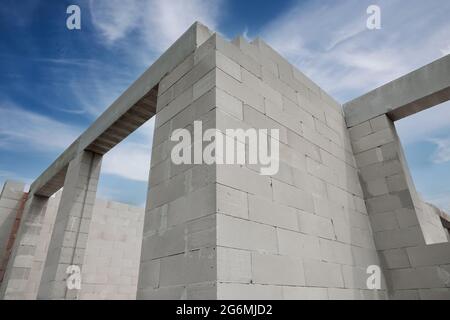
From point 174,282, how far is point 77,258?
446cm

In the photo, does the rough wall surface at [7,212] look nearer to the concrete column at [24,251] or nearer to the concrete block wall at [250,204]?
the concrete column at [24,251]

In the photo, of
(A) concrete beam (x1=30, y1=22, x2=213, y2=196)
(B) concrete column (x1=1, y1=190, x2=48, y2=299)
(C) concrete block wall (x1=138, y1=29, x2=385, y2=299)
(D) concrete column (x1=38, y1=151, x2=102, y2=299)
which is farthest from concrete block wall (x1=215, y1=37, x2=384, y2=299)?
(B) concrete column (x1=1, y1=190, x2=48, y2=299)

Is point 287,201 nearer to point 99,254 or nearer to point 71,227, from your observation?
point 71,227

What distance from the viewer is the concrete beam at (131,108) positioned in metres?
Result: 4.04

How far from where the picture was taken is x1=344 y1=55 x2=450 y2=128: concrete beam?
475cm

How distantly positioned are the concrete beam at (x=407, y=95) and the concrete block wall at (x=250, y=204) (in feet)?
4.19

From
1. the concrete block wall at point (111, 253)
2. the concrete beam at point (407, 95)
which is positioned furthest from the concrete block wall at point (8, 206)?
the concrete beam at point (407, 95)

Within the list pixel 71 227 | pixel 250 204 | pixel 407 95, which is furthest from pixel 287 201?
pixel 71 227

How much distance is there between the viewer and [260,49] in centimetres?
418

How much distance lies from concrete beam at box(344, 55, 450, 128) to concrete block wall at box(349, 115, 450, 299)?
0.66 ft

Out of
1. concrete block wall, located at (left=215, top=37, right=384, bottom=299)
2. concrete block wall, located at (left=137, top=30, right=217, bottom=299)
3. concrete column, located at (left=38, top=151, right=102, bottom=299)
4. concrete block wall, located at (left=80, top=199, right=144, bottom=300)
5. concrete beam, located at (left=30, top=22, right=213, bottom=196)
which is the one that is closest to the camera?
concrete block wall, located at (left=137, top=30, right=217, bottom=299)

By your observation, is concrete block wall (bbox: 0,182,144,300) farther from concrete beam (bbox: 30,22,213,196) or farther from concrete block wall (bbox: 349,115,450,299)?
concrete block wall (bbox: 349,115,450,299)
